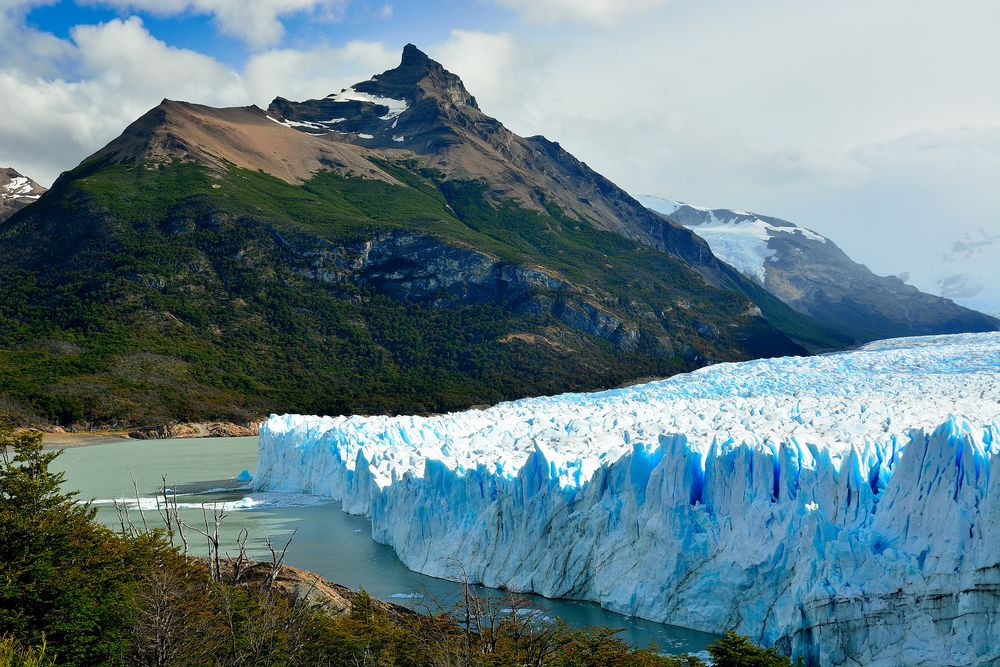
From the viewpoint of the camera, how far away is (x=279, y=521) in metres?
33.3

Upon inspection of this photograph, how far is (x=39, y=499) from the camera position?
15.7 meters

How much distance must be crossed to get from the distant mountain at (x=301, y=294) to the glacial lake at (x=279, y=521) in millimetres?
17489

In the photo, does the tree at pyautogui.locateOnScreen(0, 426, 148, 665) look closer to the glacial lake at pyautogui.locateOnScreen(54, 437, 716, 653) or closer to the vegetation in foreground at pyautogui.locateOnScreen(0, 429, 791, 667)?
the vegetation in foreground at pyautogui.locateOnScreen(0, 429, 791, 667)

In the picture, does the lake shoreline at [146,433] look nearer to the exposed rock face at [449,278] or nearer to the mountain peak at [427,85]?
the exposed rock face at [449,278]

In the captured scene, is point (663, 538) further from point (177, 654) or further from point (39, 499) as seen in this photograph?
point (39, 499)

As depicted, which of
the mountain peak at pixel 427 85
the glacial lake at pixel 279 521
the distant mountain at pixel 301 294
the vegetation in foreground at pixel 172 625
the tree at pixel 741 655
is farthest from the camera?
the mountain peak at pixel 427 85

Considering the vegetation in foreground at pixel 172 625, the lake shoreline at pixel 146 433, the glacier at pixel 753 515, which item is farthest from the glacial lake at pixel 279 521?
the lake shoreline at pixel 146 433

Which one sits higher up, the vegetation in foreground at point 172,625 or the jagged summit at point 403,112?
the jagged summit at point 403,112

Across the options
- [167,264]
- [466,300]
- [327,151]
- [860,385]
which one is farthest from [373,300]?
[860,385]

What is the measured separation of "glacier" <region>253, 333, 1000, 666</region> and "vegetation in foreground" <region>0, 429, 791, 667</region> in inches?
128

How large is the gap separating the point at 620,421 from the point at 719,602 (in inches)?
439

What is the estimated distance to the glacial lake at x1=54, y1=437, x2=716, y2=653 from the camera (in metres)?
20.1

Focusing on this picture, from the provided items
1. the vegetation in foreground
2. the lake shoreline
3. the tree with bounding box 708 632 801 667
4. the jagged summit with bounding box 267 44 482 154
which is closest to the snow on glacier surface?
the tree with bounding box 708 632 801 667

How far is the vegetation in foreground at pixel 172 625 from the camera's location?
13.2m
